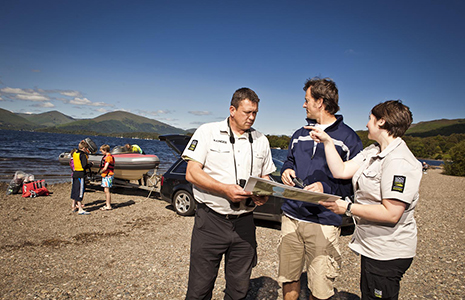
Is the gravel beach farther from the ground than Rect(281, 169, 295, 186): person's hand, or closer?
closer

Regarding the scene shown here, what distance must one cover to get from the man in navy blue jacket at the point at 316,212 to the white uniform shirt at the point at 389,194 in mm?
363

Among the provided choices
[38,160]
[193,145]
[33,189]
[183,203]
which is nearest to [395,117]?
[193,145]

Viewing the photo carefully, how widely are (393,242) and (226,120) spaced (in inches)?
65.2

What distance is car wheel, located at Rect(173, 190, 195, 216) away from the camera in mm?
7406

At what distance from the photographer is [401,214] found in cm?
172

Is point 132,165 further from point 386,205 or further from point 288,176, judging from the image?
point 386,205

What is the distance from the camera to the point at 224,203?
232 cm

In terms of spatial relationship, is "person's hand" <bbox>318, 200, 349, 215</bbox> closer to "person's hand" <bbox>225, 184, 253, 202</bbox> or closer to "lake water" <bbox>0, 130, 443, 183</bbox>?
"person's hand" <bbox>225, 184, 253, 202</bbox>

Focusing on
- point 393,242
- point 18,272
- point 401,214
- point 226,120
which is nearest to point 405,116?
point 401,214

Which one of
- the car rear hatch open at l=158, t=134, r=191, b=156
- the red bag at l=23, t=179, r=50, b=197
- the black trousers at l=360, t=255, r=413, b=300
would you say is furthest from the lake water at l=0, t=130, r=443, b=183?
the black trousers at l=360, t=255, r=413, b=300

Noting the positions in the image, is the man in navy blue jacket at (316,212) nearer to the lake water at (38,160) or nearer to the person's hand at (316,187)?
the person's hand at (316,187)

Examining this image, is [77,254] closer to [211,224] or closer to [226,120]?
[211,224]

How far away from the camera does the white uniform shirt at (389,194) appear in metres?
1.70

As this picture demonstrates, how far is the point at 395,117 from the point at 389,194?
1.80 ft
